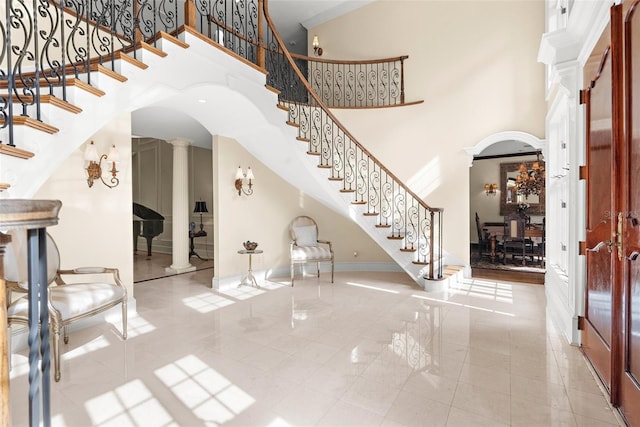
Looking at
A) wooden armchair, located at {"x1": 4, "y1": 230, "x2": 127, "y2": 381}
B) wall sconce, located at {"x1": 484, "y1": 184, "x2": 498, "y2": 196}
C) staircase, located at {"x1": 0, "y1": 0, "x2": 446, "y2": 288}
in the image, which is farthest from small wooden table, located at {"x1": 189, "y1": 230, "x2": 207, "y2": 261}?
wall sconce, located at {"x1": 484, "y1": 184, "x2": 498, "y2": 196}

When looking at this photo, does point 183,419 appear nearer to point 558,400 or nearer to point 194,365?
point 194,365

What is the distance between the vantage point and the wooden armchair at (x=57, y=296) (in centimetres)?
242

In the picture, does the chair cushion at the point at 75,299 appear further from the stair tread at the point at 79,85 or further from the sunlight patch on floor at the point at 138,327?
the stair tread at the point at 79,85

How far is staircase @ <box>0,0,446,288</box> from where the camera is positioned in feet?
7.06

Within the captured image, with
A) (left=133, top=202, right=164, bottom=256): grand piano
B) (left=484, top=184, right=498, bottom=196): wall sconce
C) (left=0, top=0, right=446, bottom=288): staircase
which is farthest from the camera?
(left=484, top=184, right=498, bottom=196): wall sconce

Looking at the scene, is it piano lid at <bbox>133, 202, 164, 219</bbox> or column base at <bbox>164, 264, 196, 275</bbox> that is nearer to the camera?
column base at <bbox>164, 264, 196, 275</bbox>

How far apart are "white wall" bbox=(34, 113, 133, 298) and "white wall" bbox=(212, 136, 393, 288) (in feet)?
4.73

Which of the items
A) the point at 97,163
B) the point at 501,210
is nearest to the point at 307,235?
the point at 97,163

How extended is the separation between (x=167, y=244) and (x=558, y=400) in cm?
897

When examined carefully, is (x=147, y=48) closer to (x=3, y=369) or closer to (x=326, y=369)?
(x=3, y=369)

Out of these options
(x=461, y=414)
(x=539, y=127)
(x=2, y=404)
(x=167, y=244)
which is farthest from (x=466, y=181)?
(x=167, y=244)

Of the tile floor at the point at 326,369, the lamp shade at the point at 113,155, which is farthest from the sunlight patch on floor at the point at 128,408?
the lamp shade at the point at 113,155

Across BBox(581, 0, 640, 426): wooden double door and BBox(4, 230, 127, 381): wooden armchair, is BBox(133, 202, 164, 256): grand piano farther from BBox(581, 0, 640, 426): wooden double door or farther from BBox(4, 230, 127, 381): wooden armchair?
BBox(581, 0, 640, 426): wooden double door

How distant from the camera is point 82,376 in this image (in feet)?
8.00
